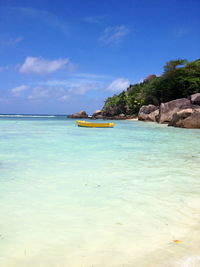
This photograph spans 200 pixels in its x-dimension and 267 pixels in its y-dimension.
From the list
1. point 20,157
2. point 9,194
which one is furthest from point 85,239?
point 20,157

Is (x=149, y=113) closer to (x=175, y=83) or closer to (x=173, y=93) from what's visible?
(x=173, y=93)

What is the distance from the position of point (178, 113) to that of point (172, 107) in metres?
5.67

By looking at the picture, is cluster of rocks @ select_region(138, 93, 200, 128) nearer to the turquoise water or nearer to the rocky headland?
the rocky headland

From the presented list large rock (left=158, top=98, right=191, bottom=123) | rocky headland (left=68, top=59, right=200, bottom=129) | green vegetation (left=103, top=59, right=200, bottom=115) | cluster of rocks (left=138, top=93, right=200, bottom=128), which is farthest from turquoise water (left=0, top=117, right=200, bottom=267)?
green vegetation (left=103, top=59, right=200, bottom=115)

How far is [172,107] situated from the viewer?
29.2 metres

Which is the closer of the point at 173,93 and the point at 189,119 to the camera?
the point at 189,119

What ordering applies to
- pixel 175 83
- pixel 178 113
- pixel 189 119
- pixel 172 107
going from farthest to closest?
pixel 175 83
pixel 172 107
pixel 178 113
pixel 189 119

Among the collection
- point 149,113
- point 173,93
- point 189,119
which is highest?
point 173,93

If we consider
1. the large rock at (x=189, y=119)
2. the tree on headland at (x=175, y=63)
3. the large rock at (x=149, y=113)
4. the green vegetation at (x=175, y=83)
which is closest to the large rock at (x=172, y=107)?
the large rock at (x=189, y=119)

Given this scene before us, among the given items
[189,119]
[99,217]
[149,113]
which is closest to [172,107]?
[189,119]

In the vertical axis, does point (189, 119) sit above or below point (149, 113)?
below

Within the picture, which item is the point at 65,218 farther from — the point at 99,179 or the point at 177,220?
the point at 99,179

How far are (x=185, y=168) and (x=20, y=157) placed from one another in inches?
174

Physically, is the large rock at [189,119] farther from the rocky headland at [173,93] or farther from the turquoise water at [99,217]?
the turquoise water at [99,217]
